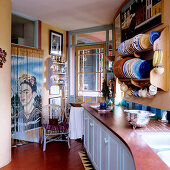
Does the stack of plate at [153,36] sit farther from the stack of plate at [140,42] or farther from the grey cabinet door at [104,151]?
the grey cabinet door at [104,151]

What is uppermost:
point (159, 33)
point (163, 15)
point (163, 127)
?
point (163, 15)

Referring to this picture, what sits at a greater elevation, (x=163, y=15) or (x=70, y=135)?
(x=163, y=15)

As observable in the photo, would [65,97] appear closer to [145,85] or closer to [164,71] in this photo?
[145,85]

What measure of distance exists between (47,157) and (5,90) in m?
1.43

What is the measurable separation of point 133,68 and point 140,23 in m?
0.79

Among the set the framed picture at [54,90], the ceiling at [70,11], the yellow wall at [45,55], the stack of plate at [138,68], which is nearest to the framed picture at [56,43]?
the yellow wall at [45,55]

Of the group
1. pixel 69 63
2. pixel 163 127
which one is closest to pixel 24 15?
pixel 69 63

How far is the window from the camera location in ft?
15.9

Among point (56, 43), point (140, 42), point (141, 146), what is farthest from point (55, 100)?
point (141, 146)

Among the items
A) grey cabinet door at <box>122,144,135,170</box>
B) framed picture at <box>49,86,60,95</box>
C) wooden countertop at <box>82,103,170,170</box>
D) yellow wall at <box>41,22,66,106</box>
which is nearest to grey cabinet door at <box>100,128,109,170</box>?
wooden countertop at <box>82,103,170,170</box>

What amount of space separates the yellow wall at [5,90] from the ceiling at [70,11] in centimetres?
49

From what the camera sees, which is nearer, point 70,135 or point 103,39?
point 70,135

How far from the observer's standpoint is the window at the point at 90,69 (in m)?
4.83

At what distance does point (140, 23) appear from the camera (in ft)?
8.75
